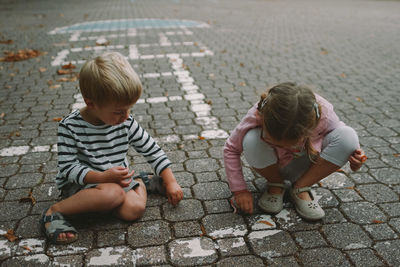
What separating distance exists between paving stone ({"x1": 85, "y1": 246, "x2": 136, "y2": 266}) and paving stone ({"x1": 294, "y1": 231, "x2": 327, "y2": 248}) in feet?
3.21

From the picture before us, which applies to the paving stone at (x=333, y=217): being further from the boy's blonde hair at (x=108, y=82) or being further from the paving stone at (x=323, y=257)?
the boy's blonde hair at (x=108, y=82)

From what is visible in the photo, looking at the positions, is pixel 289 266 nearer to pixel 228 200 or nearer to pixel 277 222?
pixel 277 222

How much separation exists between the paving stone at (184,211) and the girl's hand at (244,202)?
257mm

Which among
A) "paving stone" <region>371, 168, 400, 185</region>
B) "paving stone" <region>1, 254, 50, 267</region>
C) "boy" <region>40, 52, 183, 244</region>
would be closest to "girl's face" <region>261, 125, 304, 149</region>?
"boy" <region>40, 52, 183, 244</region>

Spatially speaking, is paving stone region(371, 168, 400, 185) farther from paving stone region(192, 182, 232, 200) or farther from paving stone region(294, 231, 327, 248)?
paving stone region(192, 182, 232, 200)

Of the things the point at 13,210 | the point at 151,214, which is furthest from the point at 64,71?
the point at 151,214

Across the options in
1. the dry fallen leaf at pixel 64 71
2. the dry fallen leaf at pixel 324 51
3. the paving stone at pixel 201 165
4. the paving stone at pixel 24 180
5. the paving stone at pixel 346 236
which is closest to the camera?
the paving stone at pixel 346 236

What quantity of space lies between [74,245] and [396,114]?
368 cm

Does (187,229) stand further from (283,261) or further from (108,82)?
(108,82)

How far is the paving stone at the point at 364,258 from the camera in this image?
6.67ft

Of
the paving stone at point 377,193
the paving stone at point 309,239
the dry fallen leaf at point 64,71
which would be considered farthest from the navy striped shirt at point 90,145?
the dry fallen leaf at point 64,71

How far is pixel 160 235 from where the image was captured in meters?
2.27

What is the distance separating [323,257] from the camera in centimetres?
209

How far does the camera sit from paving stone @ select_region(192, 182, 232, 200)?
2682mm
